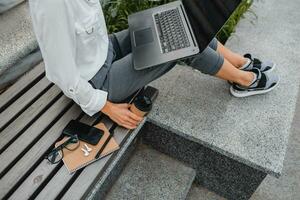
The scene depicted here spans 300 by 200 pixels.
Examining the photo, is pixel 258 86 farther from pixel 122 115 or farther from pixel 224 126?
pixel 122 115

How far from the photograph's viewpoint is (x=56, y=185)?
1083mm

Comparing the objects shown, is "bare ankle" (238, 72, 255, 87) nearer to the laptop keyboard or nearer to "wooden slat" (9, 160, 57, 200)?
the laptop keyboard

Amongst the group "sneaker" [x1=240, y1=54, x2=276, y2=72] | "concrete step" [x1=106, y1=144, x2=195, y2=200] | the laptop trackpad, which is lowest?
"concrete step" [x1=106, y1=144, x2=195, y2=200]

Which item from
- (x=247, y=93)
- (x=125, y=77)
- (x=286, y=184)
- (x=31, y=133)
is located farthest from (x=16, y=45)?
(x=286, y=184)

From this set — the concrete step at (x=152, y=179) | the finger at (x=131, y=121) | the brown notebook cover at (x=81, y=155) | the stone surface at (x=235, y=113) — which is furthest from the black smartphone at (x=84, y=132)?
the concrete step at (x=152, y=179)

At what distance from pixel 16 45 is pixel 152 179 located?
1038 mm

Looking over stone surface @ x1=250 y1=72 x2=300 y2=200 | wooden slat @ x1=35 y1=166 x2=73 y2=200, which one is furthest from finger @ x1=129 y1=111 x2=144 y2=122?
stone surface @ x1=250 y1=72 x2=300 y2=200

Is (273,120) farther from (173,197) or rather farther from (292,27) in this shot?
(292,27)

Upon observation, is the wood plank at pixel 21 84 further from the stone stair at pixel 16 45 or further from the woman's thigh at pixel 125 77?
the woman's thigh at pixel 125 77

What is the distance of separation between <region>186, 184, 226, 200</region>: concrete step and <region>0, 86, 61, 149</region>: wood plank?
0.96 meters

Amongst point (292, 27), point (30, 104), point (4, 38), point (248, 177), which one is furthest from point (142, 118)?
point (292, 27)

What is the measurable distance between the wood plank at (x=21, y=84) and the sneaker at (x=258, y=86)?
1069 mm

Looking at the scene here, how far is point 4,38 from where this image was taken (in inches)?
60.2

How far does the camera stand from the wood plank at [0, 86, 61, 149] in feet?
4.00
